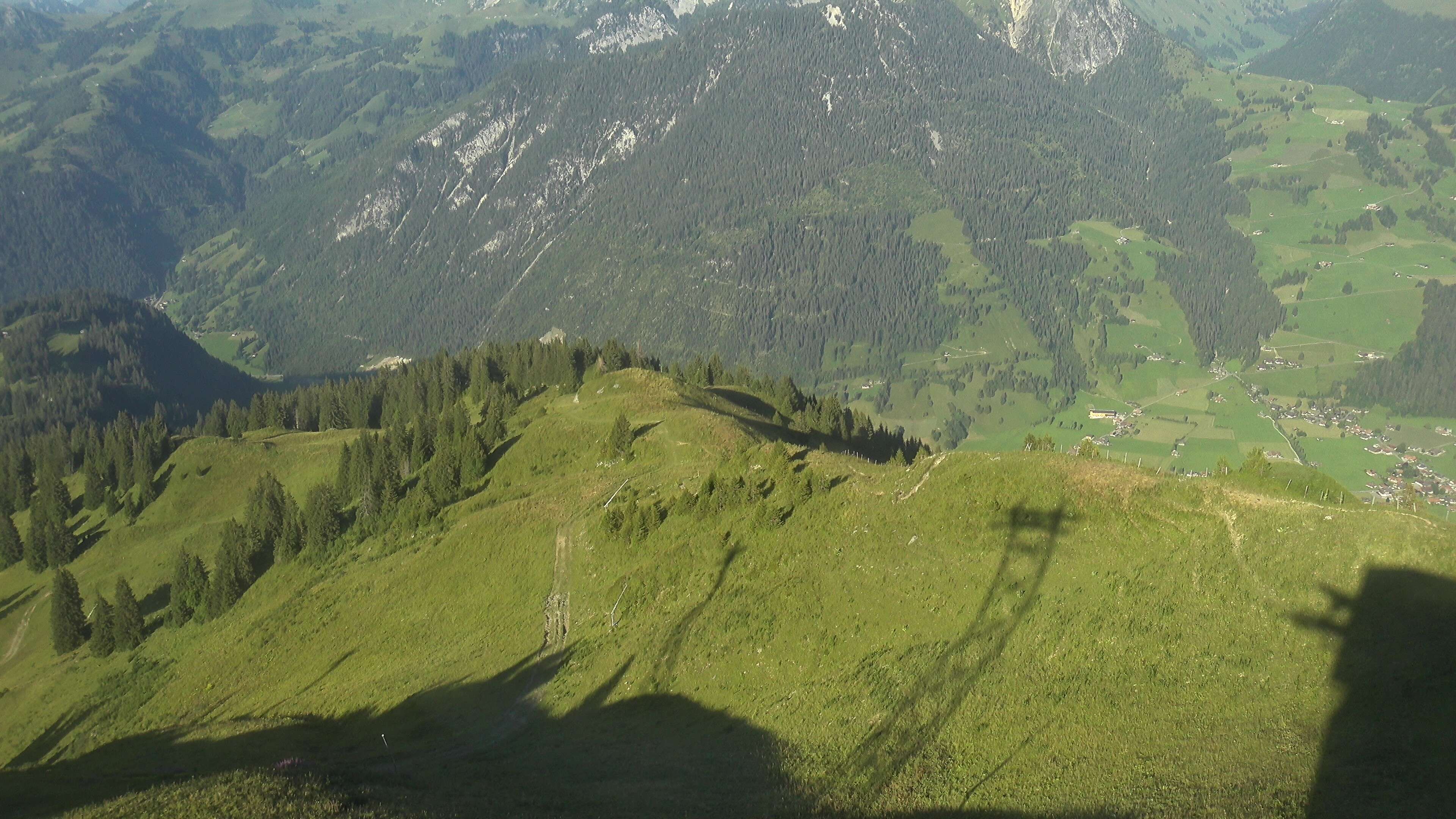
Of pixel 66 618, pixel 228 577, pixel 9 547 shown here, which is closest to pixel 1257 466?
pixel 228 577

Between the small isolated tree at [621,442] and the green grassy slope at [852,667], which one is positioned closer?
the green grassy slope at [852,667]

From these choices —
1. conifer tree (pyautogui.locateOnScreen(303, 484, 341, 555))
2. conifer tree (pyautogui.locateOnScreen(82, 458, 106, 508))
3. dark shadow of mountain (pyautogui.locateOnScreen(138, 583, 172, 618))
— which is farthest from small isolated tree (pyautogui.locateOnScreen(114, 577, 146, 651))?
conifer tree (pyautogui.locateOnScreen(82, 458, 106, 508))

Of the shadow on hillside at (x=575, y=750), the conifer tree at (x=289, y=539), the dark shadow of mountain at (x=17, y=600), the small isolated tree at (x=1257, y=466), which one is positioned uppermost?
the small isolated tree at (x=1257, y=466)

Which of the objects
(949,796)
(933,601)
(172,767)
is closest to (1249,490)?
(933,601)

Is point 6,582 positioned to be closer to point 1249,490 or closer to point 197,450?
point 197,450

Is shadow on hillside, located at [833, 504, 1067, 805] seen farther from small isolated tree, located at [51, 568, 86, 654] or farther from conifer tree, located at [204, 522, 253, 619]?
small isolated tree, located at [51, 568, 86, 654]

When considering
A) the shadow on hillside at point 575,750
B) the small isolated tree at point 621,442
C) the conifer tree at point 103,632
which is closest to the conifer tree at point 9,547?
the conifer tree at point 103,632

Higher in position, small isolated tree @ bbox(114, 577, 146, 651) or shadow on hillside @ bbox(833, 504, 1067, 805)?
shadow on hillside @ bbox(833, 504, 1067, 805)

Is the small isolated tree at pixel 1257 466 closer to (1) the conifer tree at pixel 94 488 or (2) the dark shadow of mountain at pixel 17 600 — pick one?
(2) the dark shadow of mountain at pixel 17 600
